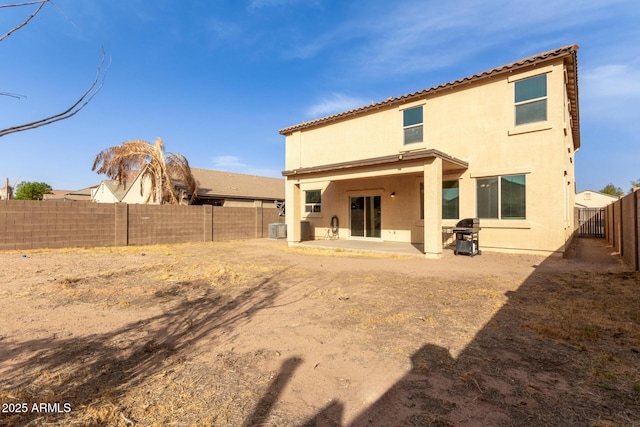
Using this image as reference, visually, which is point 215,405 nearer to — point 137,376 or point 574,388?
point 137,376

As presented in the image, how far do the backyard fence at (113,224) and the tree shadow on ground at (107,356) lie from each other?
12032 millimetres

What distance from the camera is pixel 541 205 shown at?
1014 cm

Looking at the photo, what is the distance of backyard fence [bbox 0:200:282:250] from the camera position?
491 inches

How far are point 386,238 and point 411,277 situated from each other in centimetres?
721

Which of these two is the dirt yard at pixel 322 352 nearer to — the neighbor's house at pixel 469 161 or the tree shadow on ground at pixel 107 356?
the tree shadow on ground at pixel 107 356

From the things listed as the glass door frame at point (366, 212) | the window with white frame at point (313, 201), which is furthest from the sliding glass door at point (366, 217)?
the window with white frame at point (313, 201)

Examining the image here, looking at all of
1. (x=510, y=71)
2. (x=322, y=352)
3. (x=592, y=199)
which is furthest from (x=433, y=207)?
(x=592, y=199)

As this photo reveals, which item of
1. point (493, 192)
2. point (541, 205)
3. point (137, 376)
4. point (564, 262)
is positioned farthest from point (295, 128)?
point (137, 376)

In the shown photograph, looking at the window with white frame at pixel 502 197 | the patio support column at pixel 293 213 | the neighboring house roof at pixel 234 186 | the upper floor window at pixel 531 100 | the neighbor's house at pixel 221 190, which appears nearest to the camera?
the upper floor window at pixel 531 100

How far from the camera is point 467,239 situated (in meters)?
11.0

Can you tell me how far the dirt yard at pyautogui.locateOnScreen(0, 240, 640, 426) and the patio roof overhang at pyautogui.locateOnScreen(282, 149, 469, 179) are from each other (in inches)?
176

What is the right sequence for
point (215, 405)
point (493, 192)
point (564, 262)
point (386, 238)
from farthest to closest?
point (386, 238) → point (493, 192) → point (564, 262) → point (215, 405)

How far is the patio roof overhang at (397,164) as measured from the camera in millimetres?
9984

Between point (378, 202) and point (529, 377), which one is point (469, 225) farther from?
point (529, 377)
